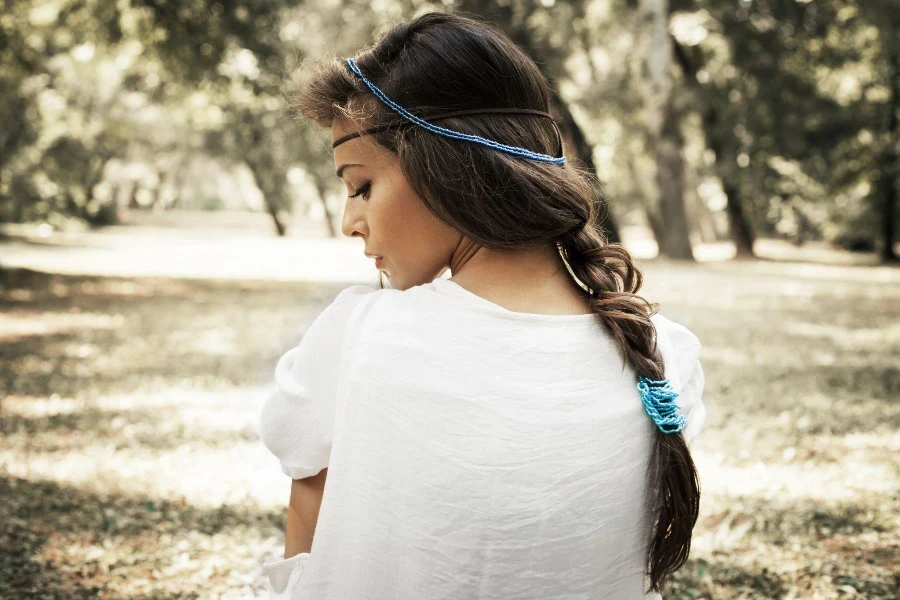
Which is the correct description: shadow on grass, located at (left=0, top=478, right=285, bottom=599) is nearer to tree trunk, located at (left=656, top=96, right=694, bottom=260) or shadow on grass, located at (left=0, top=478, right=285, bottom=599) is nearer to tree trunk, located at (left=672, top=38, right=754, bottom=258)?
tree trunk, located at (left=656, top=96, right=694, bottom=260)

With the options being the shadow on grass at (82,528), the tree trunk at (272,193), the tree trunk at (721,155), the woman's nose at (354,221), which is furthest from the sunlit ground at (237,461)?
the tree trunk at (272,193)

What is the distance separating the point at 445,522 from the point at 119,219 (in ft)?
152

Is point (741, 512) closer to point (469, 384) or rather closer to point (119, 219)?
point (469, 384)

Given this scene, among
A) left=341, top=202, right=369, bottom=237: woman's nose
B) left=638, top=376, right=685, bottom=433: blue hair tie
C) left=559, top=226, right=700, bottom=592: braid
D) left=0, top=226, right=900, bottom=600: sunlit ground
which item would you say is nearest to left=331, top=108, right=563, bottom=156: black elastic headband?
left=341, top=202, right=369, bottom=237: woman's nose

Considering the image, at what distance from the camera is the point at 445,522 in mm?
1300

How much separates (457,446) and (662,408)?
380 mm

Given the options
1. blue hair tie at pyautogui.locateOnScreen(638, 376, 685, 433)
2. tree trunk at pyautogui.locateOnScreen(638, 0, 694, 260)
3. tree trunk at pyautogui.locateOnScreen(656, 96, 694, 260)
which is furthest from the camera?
tree trunk at pyautogui.locateOnScreen(656, 96, 694, 260)

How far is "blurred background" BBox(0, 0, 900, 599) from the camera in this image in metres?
3.49

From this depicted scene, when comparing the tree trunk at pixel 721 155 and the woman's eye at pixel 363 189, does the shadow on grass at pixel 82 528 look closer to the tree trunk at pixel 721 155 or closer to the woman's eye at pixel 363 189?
the woman's eye at pixel 363 189

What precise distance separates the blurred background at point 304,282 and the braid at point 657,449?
47 centimetres

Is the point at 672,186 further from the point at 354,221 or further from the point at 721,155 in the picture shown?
the point at 354,221

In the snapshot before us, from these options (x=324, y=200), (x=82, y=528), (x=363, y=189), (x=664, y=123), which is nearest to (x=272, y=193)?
(x=324, y=200)

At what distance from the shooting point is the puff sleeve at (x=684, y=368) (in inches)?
61.0

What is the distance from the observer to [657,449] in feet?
4.73
